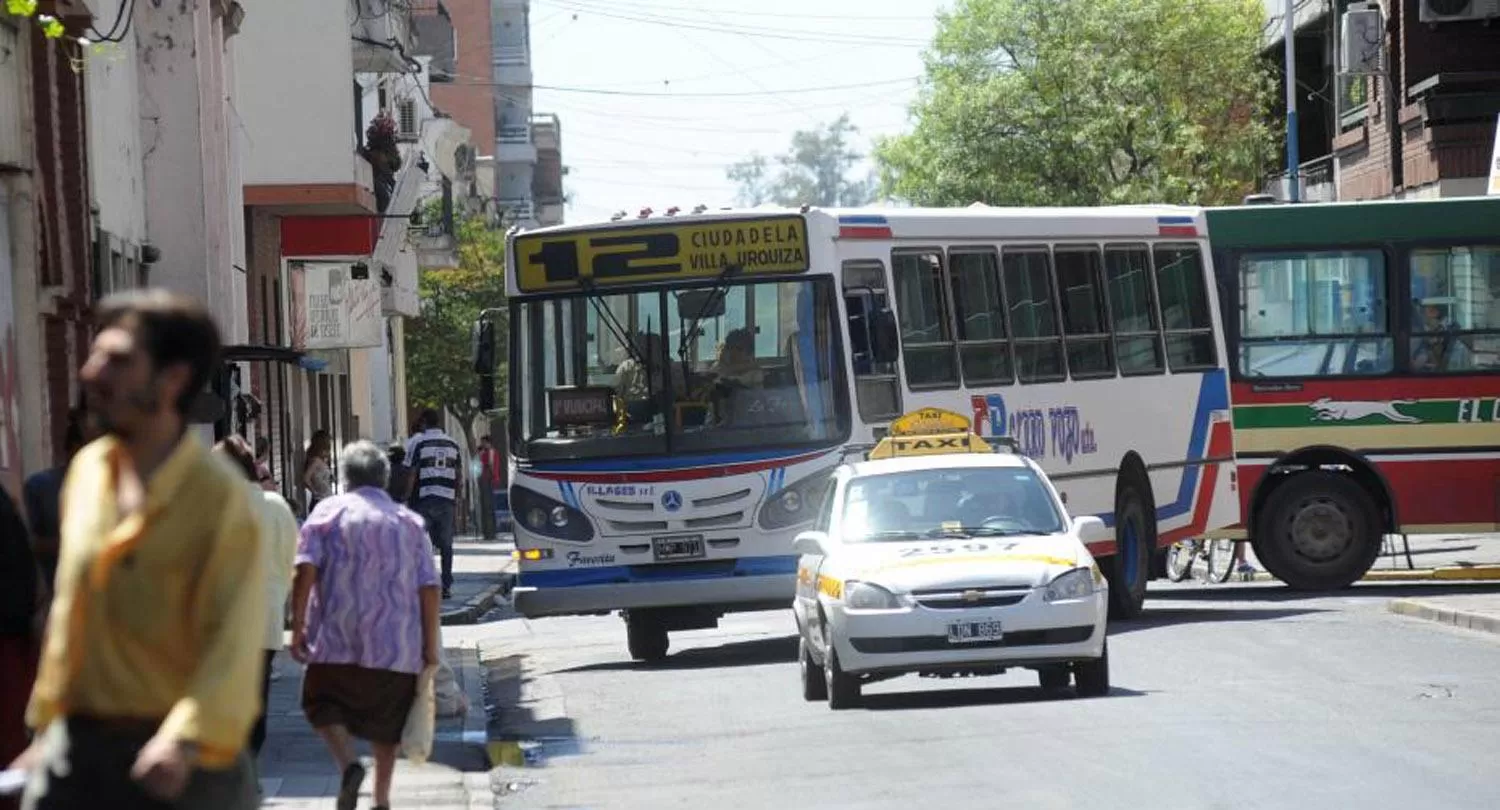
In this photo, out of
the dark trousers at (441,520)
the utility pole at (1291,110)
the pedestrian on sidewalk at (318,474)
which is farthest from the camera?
the utility pole at (1291,110)

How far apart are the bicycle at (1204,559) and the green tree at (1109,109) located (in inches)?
1217

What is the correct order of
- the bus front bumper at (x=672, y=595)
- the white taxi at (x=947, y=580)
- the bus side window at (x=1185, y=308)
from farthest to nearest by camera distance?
the bus side window at (x=1185, y=308) → the bus front bumper at (x=672, y=595) → the white taxi at (x=947, y=580)

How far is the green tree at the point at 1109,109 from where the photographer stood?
201ft

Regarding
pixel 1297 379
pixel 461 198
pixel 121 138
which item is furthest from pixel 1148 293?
pixel 461 198

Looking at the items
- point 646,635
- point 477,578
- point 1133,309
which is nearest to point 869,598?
point 646,635

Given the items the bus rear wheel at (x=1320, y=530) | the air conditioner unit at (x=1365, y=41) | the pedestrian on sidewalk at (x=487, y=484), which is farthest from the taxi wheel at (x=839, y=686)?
the pedestrian on sidewalk at (x=487, y=484)

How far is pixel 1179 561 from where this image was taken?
98.6 ft

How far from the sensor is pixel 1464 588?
88.9ft

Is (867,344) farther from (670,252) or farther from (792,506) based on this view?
(670,252)

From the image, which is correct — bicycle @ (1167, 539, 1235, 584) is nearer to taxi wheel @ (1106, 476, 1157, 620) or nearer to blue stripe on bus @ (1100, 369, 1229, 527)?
blue stripe on bus @ (1100, 369, 1229, 527)

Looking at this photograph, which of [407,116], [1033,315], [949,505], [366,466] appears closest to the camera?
[366,466]

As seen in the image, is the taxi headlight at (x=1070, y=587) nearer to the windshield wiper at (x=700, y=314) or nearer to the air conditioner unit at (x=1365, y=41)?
the windshield wiper at (x=700, y=314)

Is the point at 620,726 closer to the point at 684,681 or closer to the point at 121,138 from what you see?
the point at 684,681

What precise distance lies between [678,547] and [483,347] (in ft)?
6.68
